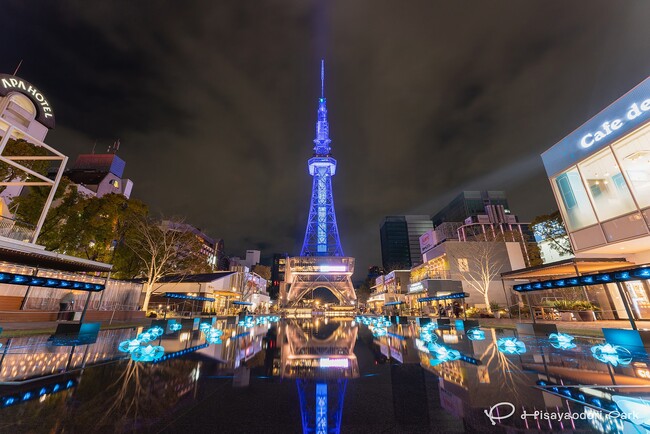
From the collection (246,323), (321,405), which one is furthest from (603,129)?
(246,323)

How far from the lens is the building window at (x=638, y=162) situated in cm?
1452

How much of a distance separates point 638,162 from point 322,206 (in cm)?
6965

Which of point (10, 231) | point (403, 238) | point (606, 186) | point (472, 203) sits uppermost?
point (472, 203)

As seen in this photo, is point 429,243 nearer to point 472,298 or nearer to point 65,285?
point 472,298

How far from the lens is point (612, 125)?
52.3 ft

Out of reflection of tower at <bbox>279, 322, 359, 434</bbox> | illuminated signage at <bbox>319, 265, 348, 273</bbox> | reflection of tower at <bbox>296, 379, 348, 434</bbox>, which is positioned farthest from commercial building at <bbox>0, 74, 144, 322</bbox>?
illuminated signage at <bbox>319, 265, 348, 273</bbox>

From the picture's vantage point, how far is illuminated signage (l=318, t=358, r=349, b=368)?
7.39 metres

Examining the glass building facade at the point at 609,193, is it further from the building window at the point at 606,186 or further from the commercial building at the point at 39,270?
the commercial building at the point at 39,270

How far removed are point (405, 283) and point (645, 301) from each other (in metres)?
45.3

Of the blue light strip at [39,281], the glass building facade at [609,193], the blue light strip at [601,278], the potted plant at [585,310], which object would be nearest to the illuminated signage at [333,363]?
the blue light strip at [39,281]

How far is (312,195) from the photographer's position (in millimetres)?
83312

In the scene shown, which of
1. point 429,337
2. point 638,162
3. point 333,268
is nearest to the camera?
point 429,337

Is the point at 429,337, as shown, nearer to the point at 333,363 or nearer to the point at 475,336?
the point at 475,336

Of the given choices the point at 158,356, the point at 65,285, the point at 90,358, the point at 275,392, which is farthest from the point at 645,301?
the point at 65,285
